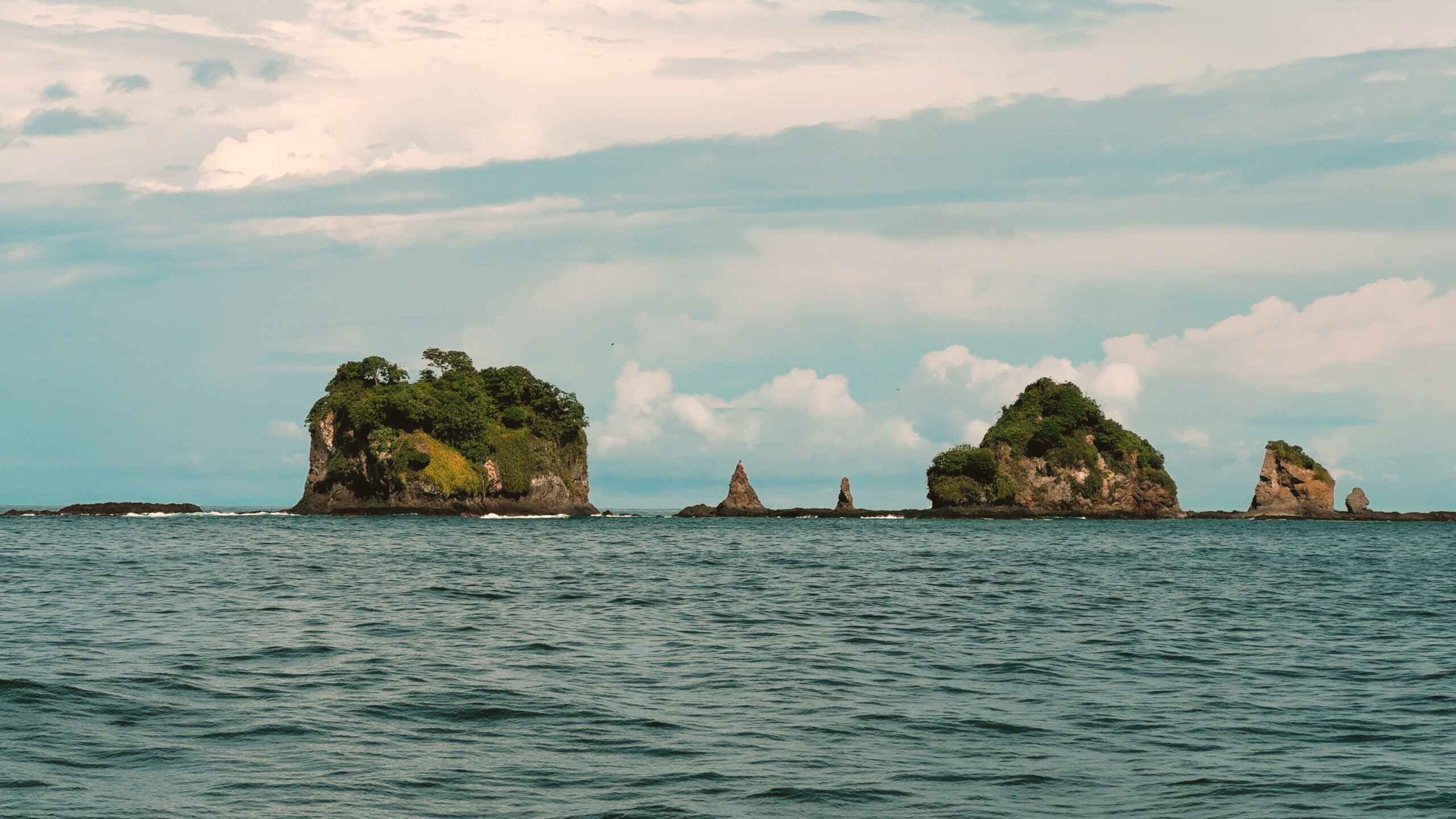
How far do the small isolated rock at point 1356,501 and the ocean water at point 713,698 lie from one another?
13910cm

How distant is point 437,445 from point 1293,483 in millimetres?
117826

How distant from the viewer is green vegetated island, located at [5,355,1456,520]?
441 feet

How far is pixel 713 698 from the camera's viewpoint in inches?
726

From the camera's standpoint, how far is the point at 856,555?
63906 millimetres

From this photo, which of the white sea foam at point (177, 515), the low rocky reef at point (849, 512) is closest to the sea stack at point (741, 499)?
the low rocky reef at point (849, 512)

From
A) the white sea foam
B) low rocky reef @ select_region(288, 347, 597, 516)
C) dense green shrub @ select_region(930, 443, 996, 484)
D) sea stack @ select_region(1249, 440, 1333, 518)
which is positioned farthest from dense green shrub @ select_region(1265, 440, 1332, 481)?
the white sea foam

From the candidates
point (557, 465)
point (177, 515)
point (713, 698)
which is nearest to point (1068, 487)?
point (557, 465)

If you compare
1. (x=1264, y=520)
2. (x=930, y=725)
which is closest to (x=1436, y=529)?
(x=1264, y=520)

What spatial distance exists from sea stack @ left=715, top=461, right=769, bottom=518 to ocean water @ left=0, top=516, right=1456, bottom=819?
119264 mm

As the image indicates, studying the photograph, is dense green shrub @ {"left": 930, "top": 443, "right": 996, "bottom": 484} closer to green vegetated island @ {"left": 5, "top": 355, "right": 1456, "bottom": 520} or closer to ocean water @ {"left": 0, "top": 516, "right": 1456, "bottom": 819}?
green vegetated island @ {"left": 5, "top": 355, "right": 1456, "bottom": 520}

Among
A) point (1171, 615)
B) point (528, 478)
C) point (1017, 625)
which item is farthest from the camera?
point (528, 478)

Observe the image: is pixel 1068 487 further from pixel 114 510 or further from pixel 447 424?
pixel 114 510

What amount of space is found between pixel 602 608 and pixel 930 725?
55.5 ft

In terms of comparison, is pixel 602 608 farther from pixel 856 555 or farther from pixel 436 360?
pixel 436 360
